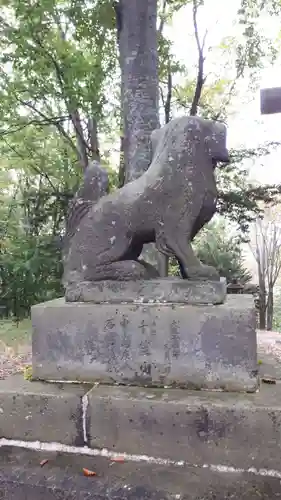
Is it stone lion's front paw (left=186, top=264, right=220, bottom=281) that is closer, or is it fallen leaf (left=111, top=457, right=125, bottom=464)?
fallen leaf (left=111, top=457, right=125, bottom=464)

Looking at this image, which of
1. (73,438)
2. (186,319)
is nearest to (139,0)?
(186,319)

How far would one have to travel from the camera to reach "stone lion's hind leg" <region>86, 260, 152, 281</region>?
2287 mm

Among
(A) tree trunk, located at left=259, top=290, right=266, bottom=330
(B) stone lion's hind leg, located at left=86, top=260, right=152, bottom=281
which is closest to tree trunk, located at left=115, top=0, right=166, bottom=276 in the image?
(B) stone lion's hind leg, located at left=86, top=260, right=152, bottom=281

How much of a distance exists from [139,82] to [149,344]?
4.05 m

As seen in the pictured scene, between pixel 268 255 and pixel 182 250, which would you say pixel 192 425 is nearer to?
pixel 182 250

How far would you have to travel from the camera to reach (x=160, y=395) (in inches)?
79.4

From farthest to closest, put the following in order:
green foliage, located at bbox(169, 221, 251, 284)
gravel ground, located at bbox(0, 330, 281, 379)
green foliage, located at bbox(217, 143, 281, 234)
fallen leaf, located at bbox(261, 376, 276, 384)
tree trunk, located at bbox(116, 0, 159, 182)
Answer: green foliage, located at bbox(169, 221, 251, 284), green foliage, located at bbox(217, 143, 281, 234), tree trunk, located at bbox(116, 0, 159, 182), gravel ground, located at bbox(0, 330, 281, 379), fallen leaf, located at bbox(261, 376, 276, 384)

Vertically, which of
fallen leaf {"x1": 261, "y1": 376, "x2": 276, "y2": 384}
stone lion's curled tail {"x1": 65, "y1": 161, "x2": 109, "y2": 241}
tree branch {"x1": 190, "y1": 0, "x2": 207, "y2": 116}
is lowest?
fallen leaf {"x1": 261, "y1": 376, "x2": 276, "y2": 384}

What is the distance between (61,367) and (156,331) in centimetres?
55

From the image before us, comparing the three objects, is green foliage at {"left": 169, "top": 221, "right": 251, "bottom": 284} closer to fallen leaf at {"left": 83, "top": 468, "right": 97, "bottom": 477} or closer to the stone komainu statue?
the stone komainu statue

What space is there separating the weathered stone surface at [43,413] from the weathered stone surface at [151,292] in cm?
47

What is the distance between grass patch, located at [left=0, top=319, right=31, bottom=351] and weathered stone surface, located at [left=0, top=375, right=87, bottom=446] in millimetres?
1937

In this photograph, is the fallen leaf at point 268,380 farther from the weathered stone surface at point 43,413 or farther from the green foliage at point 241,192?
the green foliage at point 241,192

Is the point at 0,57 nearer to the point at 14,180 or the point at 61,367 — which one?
the point at 14,180
